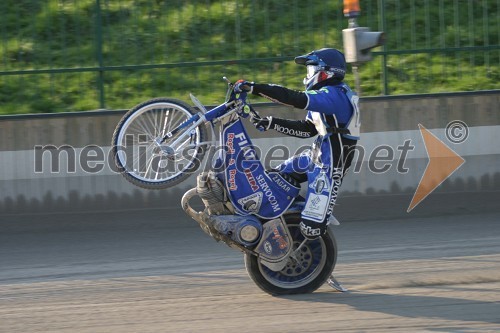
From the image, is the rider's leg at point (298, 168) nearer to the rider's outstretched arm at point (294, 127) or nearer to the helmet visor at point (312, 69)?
the rider's outstretched arm at point (294, 127)

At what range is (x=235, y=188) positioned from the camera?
272 inches

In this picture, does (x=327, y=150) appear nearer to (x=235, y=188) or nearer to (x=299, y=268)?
(x=235, y=188)

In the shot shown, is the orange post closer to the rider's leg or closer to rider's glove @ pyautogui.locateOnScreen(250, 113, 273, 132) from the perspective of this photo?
the rider's leg

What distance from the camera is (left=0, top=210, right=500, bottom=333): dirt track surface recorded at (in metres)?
6.28

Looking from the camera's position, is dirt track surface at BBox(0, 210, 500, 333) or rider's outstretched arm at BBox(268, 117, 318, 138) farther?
rider's outstretched arm at BBox(268, 117, 318, 138)

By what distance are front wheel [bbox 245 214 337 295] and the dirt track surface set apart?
110 millimetres

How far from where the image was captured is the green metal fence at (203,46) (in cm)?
1070

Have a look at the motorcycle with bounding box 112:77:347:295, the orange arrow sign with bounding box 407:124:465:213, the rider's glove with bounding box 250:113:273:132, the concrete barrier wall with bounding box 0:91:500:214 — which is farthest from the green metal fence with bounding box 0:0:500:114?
the rider's glove with bounding box 250:113:273:132

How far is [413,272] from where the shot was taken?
7.82 metres

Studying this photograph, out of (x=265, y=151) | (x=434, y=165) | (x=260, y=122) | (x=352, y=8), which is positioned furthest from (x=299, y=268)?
(x=434, y=165)

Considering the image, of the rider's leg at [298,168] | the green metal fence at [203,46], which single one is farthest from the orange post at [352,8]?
the rider's leg at [298,168]

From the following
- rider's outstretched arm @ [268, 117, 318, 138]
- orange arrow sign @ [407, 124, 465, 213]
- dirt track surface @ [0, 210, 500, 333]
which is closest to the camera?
dirt track surface @ [0, 210, 500, 333]

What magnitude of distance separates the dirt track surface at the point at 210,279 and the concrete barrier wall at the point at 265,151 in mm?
237

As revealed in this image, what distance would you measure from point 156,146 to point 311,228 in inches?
55.1
